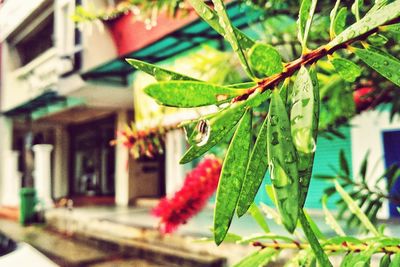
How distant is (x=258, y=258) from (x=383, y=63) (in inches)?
14.0

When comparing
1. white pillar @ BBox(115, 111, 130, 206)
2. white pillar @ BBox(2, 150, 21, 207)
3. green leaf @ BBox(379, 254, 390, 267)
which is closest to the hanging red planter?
white pillar @ BBox(115, 111, 130, 206)

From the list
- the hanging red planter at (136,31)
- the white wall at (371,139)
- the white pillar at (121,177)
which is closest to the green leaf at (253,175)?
the hanging red planter at (136,31)

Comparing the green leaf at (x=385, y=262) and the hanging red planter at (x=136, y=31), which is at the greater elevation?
the hanging red planter at (x=136, y=31)

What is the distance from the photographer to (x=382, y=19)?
24 centimetres

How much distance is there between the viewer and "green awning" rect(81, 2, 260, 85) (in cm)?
488

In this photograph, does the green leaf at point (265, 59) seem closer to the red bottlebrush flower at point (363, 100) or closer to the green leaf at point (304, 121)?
the green leaf at point (304, 121)

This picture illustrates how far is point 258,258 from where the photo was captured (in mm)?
543

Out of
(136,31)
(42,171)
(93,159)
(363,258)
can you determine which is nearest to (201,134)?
(363,258)

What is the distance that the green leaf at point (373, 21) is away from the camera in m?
0.24

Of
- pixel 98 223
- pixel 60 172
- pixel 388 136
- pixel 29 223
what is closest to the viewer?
pixel 388 136

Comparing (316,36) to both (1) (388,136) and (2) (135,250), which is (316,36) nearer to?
(2) (135,250)

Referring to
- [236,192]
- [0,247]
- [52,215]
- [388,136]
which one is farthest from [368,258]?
[52,215]

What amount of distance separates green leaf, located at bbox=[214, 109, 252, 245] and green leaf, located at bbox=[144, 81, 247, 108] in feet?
0.10

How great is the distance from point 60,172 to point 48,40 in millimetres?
4385
